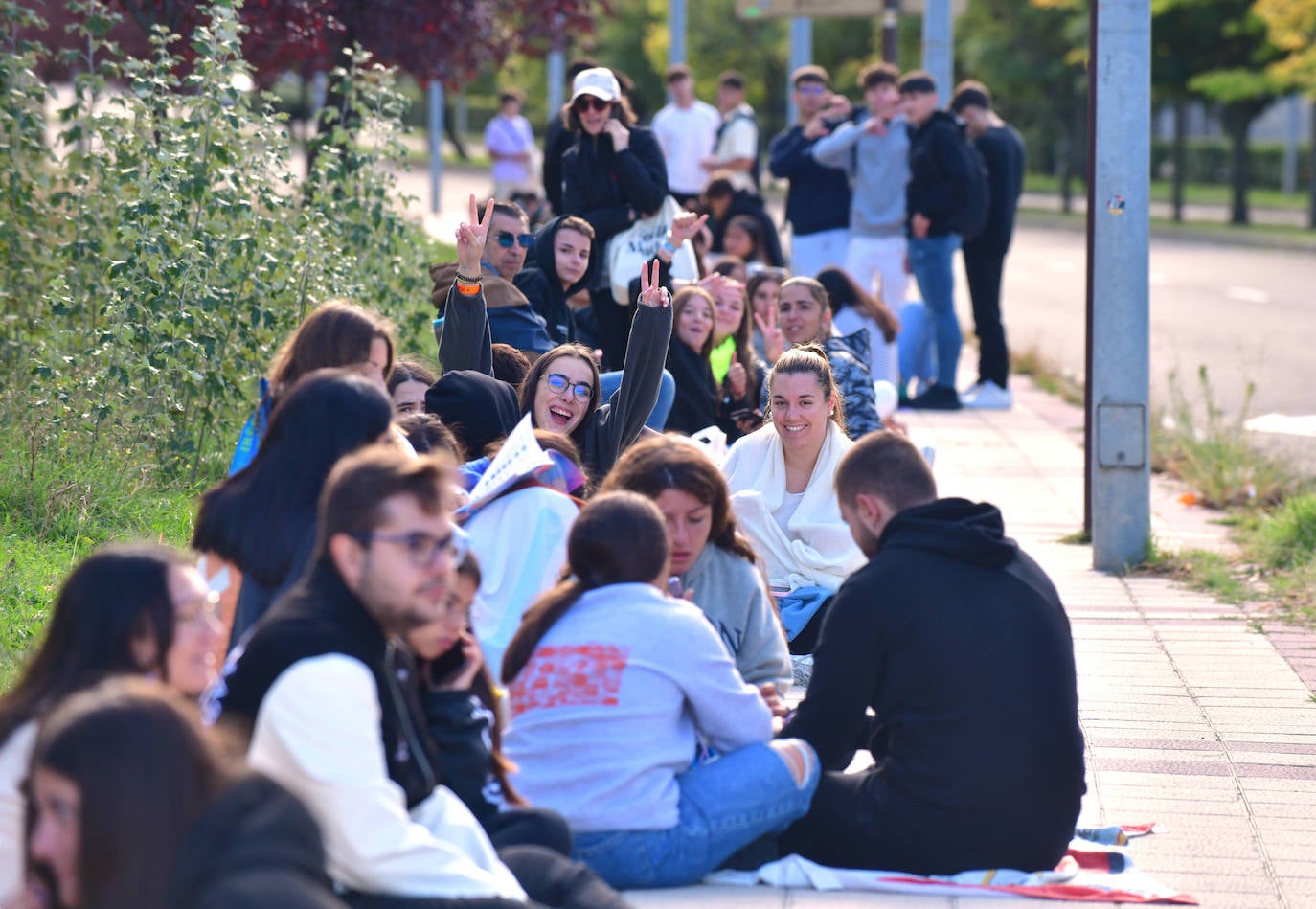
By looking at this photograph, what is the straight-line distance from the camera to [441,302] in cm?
860

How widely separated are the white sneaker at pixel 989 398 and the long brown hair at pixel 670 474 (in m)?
8.92

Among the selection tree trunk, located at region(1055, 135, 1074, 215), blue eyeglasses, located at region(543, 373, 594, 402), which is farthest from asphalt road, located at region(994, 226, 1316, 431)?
tree trunk, located at region(1055, 135, 1074, 215)

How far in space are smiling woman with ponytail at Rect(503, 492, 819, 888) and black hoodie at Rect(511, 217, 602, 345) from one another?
429 centimetres

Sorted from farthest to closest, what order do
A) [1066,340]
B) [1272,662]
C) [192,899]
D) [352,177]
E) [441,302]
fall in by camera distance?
[1066,340], [352,177], [441,302], [1272,662], [192,899]

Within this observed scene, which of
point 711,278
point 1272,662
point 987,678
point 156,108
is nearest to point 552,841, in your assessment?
point 987,678

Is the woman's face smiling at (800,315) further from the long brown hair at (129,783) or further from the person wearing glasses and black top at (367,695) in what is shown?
the long brown hair at (129,783)

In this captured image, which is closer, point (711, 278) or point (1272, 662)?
point (1272, 662)

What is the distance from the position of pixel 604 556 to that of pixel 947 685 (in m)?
0.88

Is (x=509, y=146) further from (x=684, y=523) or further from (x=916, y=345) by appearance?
(x=684, y=523)

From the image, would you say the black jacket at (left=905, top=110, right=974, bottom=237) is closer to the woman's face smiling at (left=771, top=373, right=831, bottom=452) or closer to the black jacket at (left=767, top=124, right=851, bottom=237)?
the black jacket at (left=767, top=124, right=851, bottom=237)

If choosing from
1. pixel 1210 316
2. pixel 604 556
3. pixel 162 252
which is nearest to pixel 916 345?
pixel 162 252

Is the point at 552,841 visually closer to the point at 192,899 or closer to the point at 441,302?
the point at 192,899

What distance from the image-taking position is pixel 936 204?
12930mm

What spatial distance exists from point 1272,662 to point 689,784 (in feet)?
11.2
